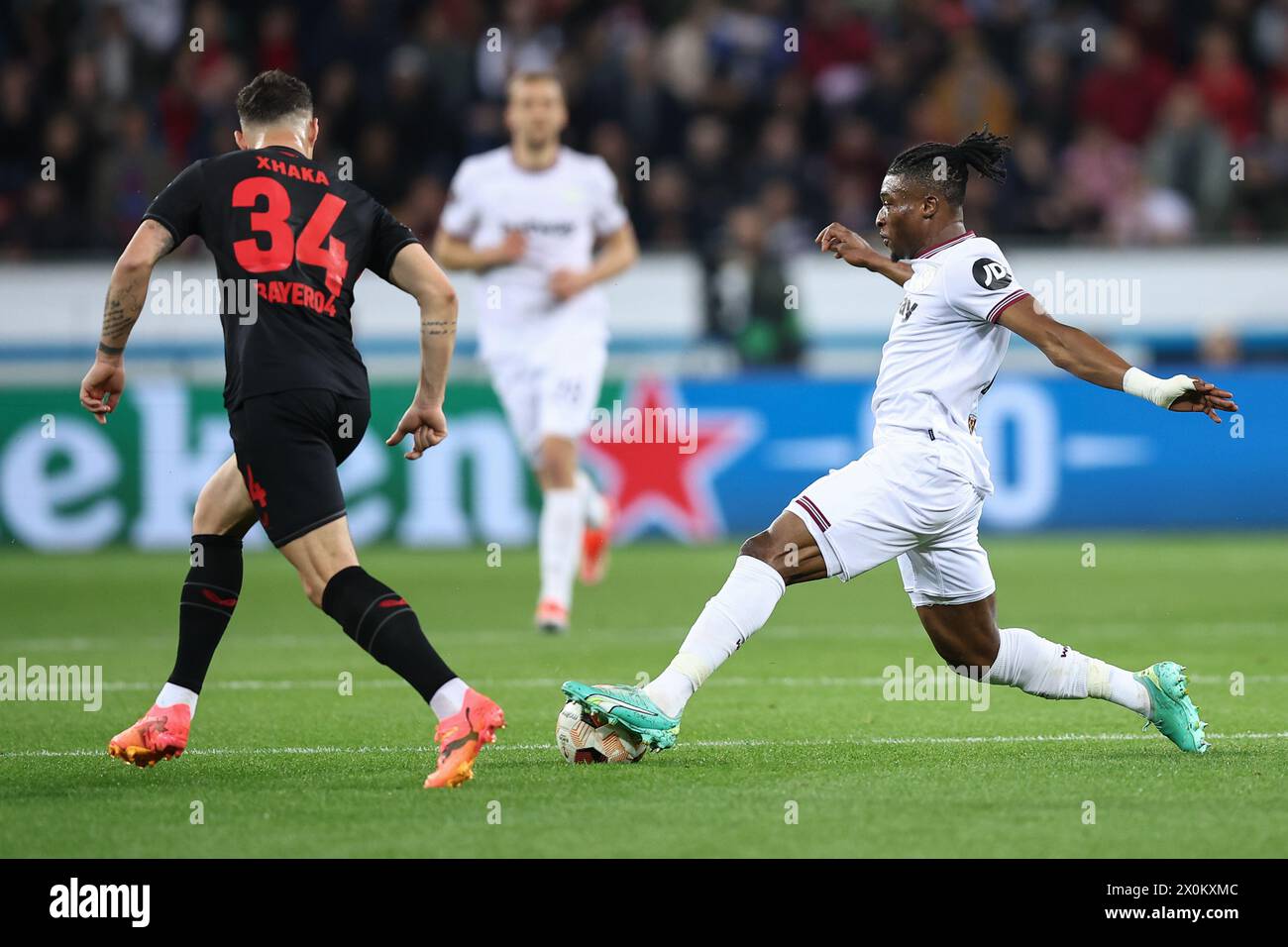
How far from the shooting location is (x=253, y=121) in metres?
5.92

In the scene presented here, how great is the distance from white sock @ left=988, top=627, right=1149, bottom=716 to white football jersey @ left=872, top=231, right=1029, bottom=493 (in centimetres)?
52

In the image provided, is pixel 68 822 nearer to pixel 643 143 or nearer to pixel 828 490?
pixel 828 490

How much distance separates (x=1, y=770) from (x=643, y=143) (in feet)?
42.7

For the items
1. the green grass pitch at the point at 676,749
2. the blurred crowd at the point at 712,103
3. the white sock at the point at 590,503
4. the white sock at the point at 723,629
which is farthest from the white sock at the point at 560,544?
the blurred crowd at the point at 712,103

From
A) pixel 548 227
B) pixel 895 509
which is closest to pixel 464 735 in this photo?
pixel 895 509

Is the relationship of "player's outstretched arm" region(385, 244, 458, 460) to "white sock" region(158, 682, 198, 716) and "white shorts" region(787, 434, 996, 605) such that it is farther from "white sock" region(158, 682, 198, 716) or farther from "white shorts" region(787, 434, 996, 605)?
"white shorts" region(787, 434, 996, 605)

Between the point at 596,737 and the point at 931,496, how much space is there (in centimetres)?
124

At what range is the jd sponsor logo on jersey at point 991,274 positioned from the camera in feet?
19.1

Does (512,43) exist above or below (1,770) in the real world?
above

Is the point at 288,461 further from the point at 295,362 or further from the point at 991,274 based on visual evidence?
the point at 991,274

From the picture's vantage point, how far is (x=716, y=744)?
6496mm

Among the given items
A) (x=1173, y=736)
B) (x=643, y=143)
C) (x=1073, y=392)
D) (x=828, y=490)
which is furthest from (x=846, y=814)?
(x=643, y=143)

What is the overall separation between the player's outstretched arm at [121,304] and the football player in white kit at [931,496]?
1.62 metres
